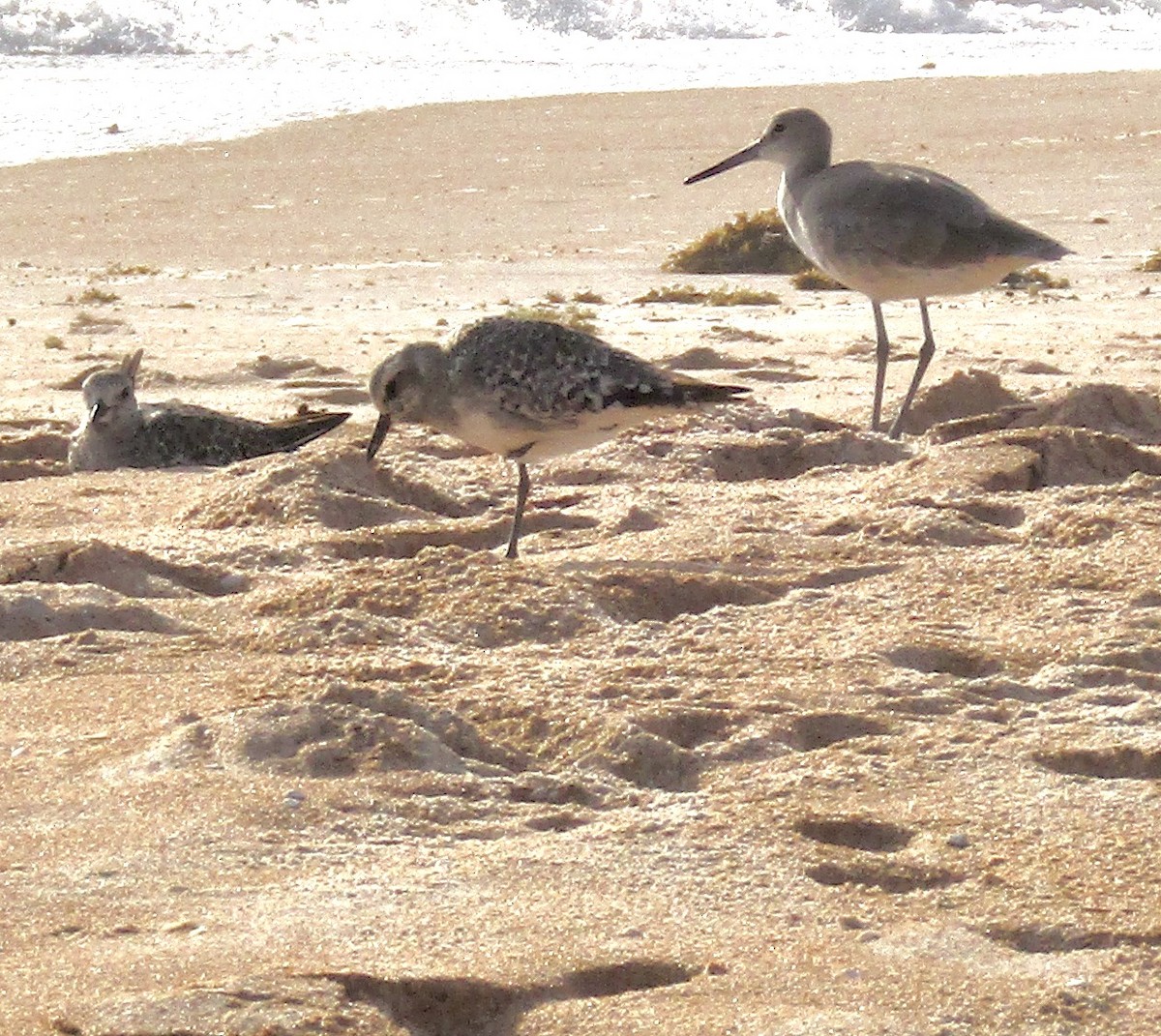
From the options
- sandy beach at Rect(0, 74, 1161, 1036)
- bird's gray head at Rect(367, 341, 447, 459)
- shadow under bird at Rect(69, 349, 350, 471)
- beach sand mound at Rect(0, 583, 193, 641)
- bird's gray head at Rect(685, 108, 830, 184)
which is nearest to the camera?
sandy beach at Rect(0, 74, 1161, 1036)

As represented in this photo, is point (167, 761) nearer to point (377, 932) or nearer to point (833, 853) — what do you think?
point (377, 932)

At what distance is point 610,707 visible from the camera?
442 cm

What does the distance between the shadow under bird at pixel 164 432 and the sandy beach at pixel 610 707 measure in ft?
0.51

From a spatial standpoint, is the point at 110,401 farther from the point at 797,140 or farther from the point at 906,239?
the point at 797,140

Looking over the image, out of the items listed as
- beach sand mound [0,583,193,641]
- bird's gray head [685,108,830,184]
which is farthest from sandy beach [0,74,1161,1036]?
bird's gray head [685,108,830,184]

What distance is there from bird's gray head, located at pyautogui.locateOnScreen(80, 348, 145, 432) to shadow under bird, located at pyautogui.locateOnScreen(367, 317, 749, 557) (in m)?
1.42

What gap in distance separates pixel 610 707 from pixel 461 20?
22.6m

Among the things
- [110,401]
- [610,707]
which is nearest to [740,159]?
[110,401]

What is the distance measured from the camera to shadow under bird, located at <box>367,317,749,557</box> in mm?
6090

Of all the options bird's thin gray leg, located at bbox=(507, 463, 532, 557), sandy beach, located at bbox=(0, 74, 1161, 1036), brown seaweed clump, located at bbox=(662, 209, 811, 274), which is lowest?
sandy beach, located at bbox=(0, 74, 1161, 1036)

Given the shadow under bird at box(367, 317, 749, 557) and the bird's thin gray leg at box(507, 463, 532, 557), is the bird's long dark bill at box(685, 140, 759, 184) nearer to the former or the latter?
the shadow under bird at box(367, 317, 749, 557)

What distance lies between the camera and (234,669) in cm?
469

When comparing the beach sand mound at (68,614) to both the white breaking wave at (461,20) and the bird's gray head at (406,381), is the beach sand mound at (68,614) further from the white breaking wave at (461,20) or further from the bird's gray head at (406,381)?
the white breaking wave at (461,20)

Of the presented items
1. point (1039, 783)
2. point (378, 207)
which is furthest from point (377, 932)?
point (378, 207)
